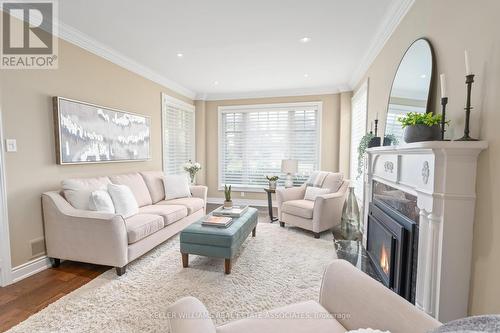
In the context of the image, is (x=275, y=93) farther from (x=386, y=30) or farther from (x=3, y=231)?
(x=3, y=231)

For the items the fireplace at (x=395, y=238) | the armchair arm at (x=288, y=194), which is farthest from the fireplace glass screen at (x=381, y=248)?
the armchair arm at (x=288, y=194)

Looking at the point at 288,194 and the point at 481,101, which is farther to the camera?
the point at 288,194

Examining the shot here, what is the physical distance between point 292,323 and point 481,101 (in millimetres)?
1521

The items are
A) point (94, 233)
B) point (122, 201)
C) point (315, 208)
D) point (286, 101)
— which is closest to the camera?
point (94, 233)

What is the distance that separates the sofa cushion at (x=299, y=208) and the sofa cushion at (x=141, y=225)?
1917mm

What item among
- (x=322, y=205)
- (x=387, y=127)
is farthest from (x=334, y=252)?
(x=387, y=127)

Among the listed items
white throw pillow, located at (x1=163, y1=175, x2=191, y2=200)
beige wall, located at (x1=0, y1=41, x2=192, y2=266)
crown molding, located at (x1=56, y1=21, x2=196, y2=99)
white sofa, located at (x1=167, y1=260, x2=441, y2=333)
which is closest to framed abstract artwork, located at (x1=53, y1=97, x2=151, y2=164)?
beige wall, located at (x1=0, y1=41, x2=192, y2=266)

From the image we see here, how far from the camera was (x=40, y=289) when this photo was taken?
6.90 feet

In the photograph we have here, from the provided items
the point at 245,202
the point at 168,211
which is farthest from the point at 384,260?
the point at 245,202

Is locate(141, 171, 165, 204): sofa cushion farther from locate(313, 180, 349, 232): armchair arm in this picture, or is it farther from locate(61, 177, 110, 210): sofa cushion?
locate(313, 180, 349, 232): armchair arm

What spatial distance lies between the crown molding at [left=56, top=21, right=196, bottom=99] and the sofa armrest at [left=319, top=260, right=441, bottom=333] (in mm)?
3551

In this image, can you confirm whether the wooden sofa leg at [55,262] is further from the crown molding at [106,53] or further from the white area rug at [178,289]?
the crown molding at [106,53]

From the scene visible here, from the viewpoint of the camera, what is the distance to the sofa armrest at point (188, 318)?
2.83 feet

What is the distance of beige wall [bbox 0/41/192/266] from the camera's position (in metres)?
2.22
